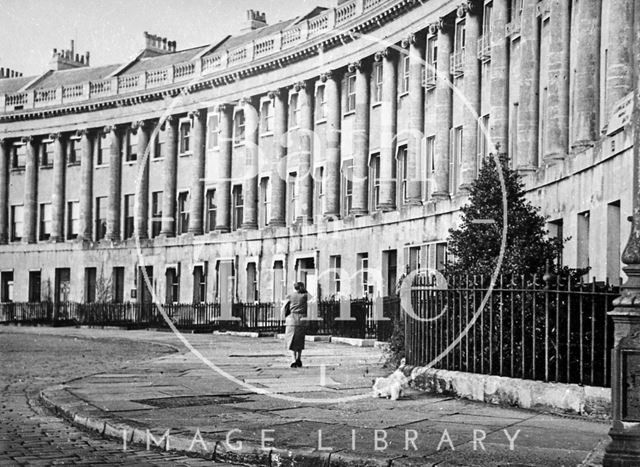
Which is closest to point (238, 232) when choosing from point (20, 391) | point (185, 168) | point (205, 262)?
point (205, 262)

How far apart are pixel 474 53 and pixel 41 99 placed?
3472 centimetres

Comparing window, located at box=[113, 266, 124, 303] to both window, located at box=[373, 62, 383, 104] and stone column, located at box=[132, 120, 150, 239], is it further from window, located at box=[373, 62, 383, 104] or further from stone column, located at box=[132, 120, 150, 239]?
window, located at box=[373, 62, 383, 104]

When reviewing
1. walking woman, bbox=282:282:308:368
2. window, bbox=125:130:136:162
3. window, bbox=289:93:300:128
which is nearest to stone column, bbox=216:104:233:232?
window, bbox=289:93:300:128

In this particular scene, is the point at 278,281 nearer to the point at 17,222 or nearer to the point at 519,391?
the point at 17,222

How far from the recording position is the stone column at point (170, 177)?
167 ft

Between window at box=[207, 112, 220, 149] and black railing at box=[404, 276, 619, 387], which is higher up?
window at box=[207, 112, 220, 149]

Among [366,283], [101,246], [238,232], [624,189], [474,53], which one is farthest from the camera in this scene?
[101,246]

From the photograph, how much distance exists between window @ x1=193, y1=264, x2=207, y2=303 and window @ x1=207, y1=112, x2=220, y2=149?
6416mm

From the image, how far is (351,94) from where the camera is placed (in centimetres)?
4003

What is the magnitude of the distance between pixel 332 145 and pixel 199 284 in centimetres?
1221

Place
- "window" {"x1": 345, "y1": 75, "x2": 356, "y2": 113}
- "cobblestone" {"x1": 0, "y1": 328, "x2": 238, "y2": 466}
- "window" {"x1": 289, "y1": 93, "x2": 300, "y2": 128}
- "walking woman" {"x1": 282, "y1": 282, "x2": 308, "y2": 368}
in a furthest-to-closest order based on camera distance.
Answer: "window" {"x1": 289, "y1": 93, "x2": 300, "y2": 128} → "window" {"x1": 345, "y1": 75, "x2": 356, "y2": 113} → "walking woman" {"x1": 282, "y1": 282, "x2": 308, "y2": 368} → "cobblestone" {"x1": 0, "y1": 328, "x2": 238, "y2": 466}

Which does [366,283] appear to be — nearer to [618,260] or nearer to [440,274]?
[618,260]

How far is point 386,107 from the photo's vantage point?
120ft

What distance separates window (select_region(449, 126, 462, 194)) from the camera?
1257 inches
